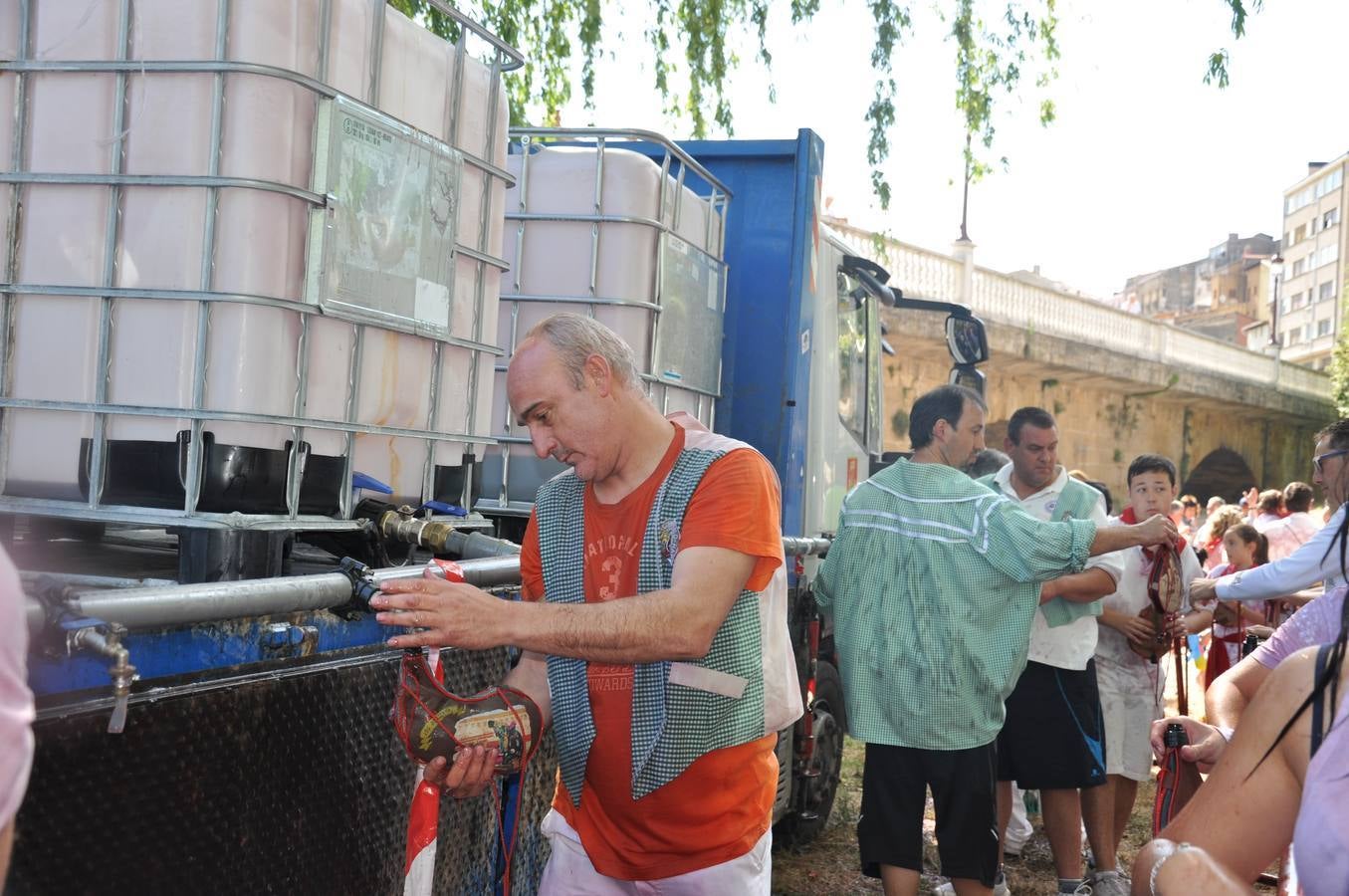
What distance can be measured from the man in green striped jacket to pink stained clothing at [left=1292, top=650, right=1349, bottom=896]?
88.9 inches

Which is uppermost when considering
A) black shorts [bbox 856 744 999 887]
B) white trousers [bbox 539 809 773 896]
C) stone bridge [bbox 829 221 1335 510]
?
stone bridge [bbox 829 221 1335 510]

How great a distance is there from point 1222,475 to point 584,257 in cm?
3097

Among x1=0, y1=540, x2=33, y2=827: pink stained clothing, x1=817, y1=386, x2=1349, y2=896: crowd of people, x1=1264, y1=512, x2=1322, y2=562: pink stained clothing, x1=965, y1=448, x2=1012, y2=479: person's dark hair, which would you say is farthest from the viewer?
x1=1264, y1=512, x2=1322, y2=562: pink stained clothing

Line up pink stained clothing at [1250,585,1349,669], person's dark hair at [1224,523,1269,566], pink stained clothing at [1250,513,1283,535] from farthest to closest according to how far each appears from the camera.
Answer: pink stained clothing at [1250,513,1283,535] → person's dark hair at [1224,523,1269,566] → pink stained clothing at [1250,585,1349,669]

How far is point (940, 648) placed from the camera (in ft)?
13.4

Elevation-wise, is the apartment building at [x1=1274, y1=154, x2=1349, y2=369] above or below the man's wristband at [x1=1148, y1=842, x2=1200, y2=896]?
above

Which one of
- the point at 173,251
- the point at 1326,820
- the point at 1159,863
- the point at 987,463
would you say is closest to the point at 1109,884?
the point at 987,463

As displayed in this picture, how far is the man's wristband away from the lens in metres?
1.78

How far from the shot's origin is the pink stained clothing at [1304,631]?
2.81 meters

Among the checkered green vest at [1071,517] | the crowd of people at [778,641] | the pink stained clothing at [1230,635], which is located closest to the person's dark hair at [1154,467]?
the checkered green vest at [1071,517]

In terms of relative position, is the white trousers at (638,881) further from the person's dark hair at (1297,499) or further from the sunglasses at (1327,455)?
the person's dark hair at (1297,499)

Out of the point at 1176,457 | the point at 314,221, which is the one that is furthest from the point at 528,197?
the point at 1176,457

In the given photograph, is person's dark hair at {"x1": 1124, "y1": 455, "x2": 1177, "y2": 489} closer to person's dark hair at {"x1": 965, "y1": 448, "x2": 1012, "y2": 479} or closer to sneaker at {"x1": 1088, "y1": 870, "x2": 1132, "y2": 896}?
person's dark hair at {"x1": 965, "y1": 448, "x2": 1012, "y2": 479}

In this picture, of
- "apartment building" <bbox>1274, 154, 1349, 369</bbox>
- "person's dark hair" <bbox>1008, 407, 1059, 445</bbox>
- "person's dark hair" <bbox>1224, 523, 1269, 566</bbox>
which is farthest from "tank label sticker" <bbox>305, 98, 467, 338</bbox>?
"apartment building" <bbox>1274, 154, 1349, 369</bbox>
